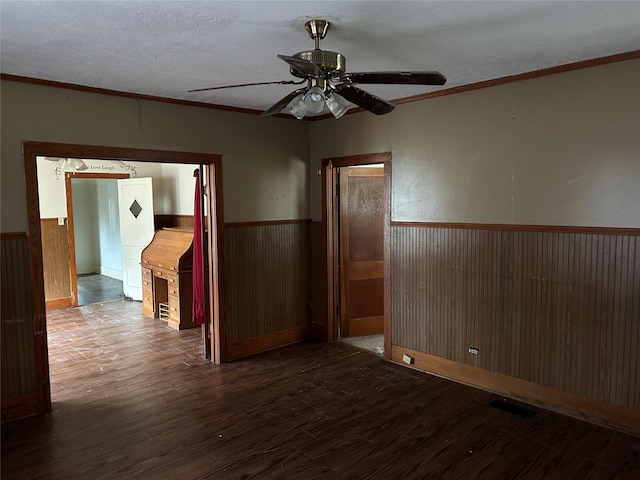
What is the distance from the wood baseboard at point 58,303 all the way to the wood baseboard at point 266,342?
365cm

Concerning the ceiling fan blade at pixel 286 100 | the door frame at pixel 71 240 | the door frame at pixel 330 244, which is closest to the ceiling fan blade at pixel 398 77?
the ceiling fan blade at pixel 286 100

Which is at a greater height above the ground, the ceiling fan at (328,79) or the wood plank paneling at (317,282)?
the ceiling fan at (328,79)

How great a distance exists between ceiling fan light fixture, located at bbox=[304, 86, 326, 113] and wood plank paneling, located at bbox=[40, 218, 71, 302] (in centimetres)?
595

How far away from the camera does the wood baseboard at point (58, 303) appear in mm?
6613

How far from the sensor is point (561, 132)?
126 inches

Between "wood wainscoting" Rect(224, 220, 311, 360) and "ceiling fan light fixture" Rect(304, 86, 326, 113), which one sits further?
"wood wainscoting" Rect(224, 220, 311, 360)

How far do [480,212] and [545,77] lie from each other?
1.09 meters

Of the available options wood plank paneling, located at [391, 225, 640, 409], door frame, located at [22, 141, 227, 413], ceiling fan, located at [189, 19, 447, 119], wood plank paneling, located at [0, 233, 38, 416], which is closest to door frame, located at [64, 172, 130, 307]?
door frame, located at [22, 141, 227, 413]

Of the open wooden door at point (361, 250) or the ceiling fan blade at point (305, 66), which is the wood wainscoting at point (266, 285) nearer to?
the open wooden door at point (361, 250)

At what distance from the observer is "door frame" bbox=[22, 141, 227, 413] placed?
331 centimetres

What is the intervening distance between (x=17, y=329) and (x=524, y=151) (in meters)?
3.99

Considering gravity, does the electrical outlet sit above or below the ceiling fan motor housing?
below

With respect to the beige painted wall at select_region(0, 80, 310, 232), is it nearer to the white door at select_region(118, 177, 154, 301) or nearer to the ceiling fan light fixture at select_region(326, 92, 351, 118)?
the ceiling fan light fixture at select_region(326, 92, 351, 118)

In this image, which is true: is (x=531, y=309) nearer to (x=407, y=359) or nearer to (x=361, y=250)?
(x=407, y=359)
